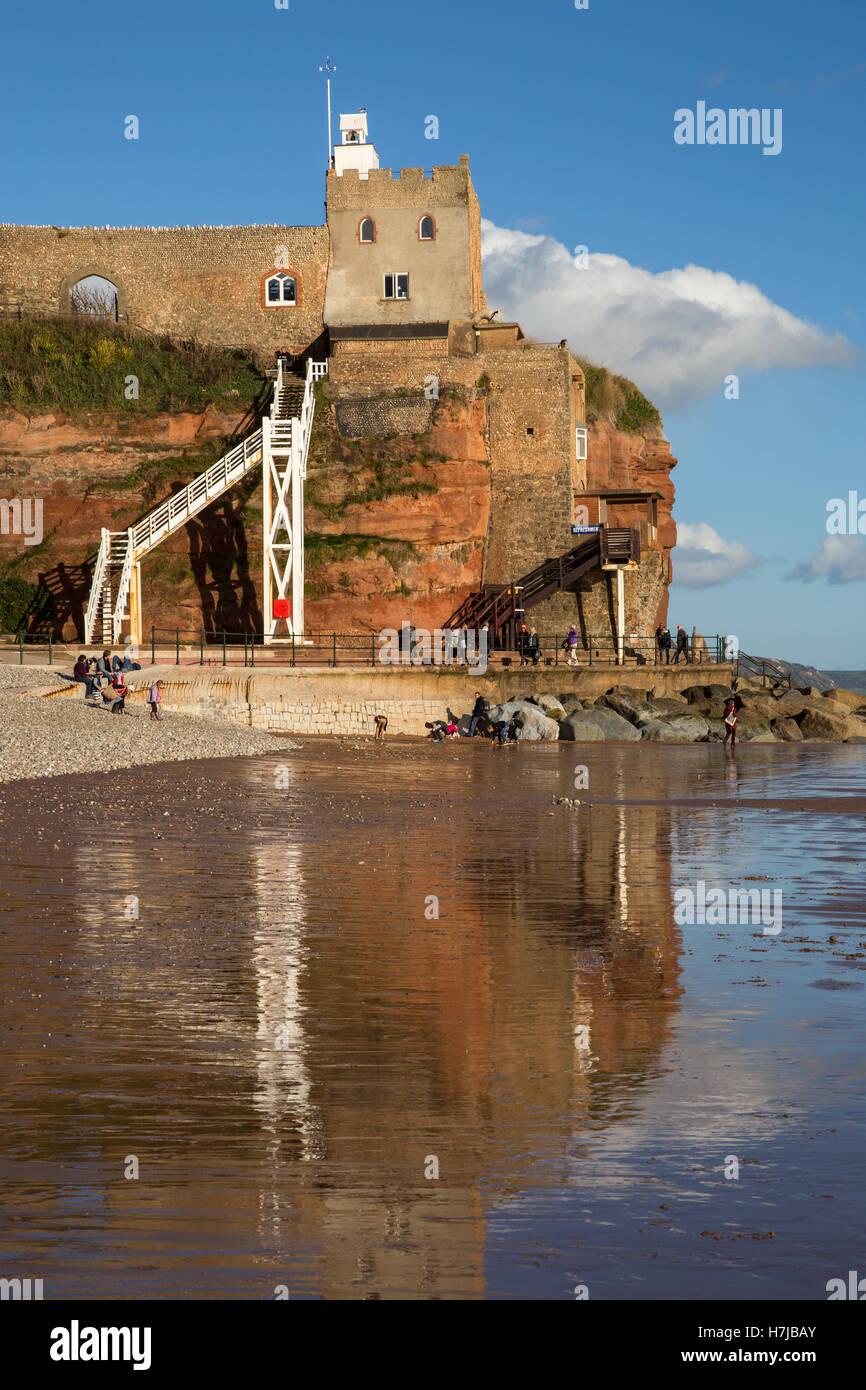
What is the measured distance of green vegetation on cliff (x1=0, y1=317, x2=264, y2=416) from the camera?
55.8 meters

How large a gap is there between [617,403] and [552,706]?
2472cm

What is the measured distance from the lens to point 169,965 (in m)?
10.0

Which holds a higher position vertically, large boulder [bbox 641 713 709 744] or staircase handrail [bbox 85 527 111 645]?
staircase handrail [bbox 85 527 111 645]

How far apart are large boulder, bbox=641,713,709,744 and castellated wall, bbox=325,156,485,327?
68.3 ft

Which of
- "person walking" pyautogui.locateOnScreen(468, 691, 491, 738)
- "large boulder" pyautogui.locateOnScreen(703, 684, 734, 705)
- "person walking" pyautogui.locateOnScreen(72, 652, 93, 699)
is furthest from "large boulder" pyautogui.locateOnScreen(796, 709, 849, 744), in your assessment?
"person walking" pyautogui.locateOnScreen(72, 652, 93, 699)

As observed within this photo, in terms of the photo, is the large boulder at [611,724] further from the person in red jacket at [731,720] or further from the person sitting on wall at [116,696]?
the person sitting on wall at [116,696]

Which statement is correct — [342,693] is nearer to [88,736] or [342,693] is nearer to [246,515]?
[246,515]

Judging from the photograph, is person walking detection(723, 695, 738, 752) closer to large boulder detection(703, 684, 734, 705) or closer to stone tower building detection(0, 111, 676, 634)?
large boulder detection(703, 684, 734, 705)

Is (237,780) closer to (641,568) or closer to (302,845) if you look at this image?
(302,845)

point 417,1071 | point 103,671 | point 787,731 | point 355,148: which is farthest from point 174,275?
point 417,1071

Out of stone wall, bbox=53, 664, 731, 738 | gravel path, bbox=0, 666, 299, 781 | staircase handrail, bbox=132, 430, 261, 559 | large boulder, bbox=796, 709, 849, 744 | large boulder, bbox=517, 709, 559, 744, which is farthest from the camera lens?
staircase handrail, bbox=132, 430, 261, 559

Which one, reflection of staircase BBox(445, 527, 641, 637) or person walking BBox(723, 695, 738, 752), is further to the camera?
reflection of staircase BBox(445, 527, 641, 637)

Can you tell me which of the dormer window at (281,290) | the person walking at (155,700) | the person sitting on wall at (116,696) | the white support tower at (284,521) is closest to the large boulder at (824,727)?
the white support tower at (284,521)
